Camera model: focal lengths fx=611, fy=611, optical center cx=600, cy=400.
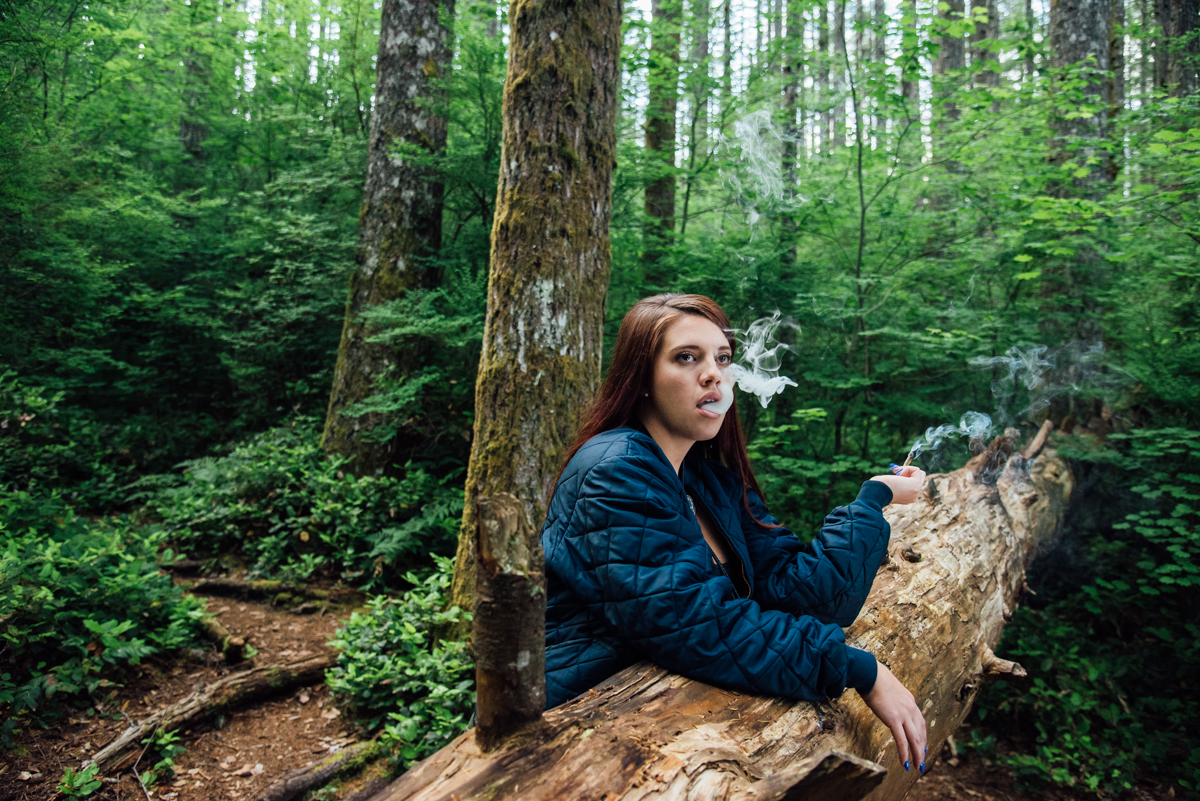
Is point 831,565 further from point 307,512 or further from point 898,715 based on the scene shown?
point 307,512

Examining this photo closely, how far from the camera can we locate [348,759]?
3.27 meters

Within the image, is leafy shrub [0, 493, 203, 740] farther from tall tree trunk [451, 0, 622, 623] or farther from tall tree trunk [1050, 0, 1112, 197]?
tall tree trunk [1050, 0, 1112, 197]

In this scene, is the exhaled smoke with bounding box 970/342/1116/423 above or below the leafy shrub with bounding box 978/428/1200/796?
above

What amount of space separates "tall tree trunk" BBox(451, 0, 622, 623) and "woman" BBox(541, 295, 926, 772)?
1737 mm

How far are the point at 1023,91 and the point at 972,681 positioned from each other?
5.42m

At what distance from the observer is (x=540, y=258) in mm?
3703

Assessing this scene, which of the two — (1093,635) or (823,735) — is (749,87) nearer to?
(1093,635)

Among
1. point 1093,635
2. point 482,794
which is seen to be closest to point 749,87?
point 1093,635

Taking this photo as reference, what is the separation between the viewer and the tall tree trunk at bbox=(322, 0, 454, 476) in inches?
264

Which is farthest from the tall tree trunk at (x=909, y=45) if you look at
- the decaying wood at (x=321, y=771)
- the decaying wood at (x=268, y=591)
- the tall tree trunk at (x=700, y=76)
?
the decaying wood at (x=268, y=591)

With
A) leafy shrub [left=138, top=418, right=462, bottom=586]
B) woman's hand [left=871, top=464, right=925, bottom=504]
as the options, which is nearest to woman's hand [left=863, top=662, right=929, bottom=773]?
woman's hand [left=871, top=464, right=925, bottom=504]

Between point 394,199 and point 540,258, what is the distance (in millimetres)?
3907

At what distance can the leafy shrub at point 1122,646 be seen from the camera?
406cm

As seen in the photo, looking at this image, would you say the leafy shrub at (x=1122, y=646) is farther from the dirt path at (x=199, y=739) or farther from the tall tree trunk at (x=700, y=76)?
the tall tree trunk at (x=700, y=76)
